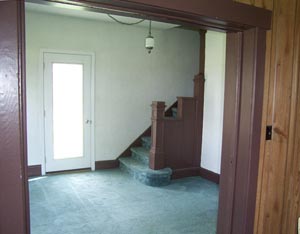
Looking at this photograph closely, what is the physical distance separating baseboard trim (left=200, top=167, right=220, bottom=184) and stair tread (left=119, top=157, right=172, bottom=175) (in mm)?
698

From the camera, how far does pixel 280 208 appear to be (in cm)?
225

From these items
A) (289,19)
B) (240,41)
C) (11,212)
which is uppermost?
(289,19)

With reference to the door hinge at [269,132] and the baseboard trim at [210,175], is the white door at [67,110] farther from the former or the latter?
the door hinge at [269,132]

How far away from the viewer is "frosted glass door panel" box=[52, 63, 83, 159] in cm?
473

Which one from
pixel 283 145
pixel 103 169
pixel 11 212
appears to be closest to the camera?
pixel 11 212

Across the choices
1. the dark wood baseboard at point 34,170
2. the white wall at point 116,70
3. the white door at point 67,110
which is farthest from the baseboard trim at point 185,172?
the dark wood baseboard at point 34,170

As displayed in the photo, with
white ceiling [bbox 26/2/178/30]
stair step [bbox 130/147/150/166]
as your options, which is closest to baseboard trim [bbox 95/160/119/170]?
stair step [bbox 130/147/150/166]

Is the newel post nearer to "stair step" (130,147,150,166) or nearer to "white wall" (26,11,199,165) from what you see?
"stair step" (130,147,150,166)

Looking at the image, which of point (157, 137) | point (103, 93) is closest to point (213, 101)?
point (157, 137)

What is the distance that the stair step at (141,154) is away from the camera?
4769 mm

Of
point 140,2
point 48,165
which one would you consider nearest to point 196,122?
point 48,165

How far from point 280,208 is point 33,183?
3.51 metres

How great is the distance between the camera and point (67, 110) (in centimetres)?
484

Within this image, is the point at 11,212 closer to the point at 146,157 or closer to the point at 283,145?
the point at 283,145
